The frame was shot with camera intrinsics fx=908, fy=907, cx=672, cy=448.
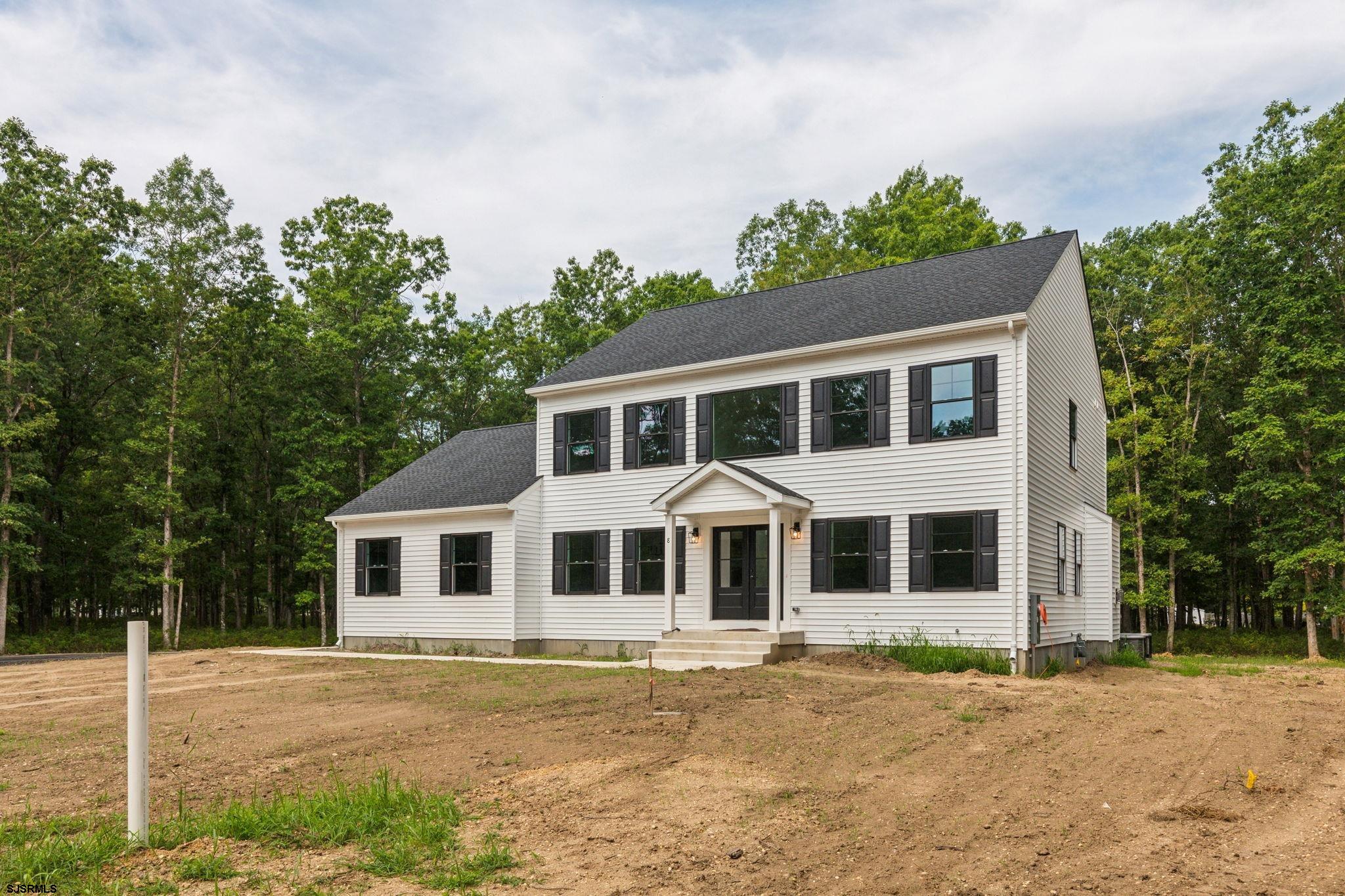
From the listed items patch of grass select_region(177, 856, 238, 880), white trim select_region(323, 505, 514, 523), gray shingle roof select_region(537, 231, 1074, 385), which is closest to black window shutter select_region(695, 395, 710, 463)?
gray shingle roof select_region(537, 231, 1074, 385)

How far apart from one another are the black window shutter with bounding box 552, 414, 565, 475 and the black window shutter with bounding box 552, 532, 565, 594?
1.37 meters

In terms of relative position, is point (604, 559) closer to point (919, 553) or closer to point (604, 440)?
point (604, 440)

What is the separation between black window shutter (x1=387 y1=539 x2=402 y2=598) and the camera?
20688 mm

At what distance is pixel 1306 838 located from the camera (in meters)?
5.14

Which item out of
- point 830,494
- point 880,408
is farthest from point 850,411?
point 830,494

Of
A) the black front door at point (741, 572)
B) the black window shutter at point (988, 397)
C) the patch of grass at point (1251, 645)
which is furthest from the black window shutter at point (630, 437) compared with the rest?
the patch of grass at point (1251, 645)

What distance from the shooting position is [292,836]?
17.9 feet

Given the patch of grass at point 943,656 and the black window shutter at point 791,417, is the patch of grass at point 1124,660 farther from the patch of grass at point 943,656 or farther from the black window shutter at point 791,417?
the black window shutter at point 791,417

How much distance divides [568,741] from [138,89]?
17.2 metres

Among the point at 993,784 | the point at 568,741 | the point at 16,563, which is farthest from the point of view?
the point at 16,563

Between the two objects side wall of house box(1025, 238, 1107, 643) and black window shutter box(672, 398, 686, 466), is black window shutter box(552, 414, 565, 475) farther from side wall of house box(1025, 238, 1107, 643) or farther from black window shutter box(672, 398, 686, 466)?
side wall of house box(1025, 238, 1107, 643)

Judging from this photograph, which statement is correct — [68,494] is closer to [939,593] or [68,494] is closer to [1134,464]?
[939,593]

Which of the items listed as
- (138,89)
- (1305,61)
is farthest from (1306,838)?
(1305,61)

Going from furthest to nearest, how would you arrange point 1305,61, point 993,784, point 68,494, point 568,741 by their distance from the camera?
1. point 68,494
2. point 1305,61
3. point 568,741
4. point 993,784
